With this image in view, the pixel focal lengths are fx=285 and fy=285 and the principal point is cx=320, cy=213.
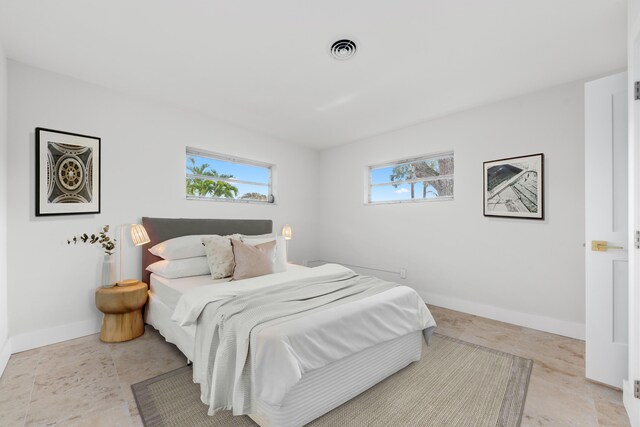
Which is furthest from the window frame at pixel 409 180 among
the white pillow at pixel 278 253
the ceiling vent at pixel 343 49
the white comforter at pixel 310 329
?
the ceiling vent at pixel 343 49

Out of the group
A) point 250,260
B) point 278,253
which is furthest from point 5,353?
point 278,253

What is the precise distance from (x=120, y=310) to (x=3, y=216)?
1.18 meters

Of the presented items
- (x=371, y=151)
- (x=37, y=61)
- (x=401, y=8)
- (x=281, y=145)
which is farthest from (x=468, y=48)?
(x=37, y=61)

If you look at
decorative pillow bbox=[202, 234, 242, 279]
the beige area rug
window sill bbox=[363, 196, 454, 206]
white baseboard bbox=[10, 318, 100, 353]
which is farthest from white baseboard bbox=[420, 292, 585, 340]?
white baseboard bbox=[10, 318, 100, 353]

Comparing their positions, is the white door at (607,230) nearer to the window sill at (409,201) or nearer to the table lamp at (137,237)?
the window sill at (409,201)

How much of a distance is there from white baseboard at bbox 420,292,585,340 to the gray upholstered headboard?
265 cm

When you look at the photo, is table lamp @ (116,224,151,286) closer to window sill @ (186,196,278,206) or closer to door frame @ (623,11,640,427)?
window sill @ (186,196,278,206)

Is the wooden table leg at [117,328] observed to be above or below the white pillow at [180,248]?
below

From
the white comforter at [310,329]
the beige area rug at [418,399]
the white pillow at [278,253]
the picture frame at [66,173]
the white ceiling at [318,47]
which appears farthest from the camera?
the white pillow at [278,253]

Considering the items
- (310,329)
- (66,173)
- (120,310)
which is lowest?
(120,310)

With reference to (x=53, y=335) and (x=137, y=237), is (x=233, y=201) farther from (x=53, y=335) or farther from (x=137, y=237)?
(x=53, y=335)

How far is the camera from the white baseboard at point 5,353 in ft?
7.10

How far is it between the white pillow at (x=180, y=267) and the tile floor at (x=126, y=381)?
2.03ft

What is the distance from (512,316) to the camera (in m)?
Result: 3.21
